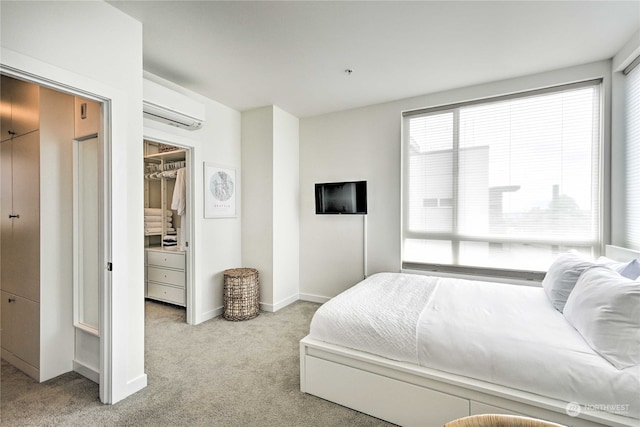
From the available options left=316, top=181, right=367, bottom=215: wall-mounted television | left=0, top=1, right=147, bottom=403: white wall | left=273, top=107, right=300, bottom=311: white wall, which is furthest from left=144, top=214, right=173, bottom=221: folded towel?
left=0, top=1, right=147, bottom=403: white wall

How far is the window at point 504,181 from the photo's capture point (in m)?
2.88

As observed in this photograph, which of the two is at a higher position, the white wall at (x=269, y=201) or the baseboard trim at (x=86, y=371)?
the white wall at (x=269, y=201)

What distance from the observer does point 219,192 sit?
3686mm

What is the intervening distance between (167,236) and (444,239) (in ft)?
12.7

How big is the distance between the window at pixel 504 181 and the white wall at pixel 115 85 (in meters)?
2.91

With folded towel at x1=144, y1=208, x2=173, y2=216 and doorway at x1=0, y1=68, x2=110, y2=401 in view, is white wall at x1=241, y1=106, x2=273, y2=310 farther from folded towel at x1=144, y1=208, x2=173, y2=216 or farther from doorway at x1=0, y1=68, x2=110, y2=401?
doorway at x1=0, y1=68, x2=110, y2=401

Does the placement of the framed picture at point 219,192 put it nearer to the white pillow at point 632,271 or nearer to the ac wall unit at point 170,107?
the ac wall unit at point 170,107

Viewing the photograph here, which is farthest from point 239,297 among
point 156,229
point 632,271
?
point 632,271

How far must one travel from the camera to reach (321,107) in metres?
3.91

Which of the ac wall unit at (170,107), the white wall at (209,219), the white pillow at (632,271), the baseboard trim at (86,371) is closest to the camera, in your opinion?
the white pillow at (632,271)

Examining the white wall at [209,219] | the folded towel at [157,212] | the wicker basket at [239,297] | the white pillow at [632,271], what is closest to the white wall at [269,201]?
the white wall at [209,219]

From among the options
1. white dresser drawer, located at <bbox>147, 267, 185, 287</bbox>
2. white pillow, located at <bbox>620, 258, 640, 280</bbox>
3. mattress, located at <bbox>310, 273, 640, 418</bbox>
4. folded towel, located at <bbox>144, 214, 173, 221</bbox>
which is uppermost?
folded towel, located at <bbox>144, 214, 173, 221</bbox>

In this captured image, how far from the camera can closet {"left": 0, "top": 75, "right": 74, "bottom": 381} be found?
7.43ft

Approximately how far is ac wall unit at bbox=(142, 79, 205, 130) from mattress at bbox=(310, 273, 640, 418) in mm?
2345
